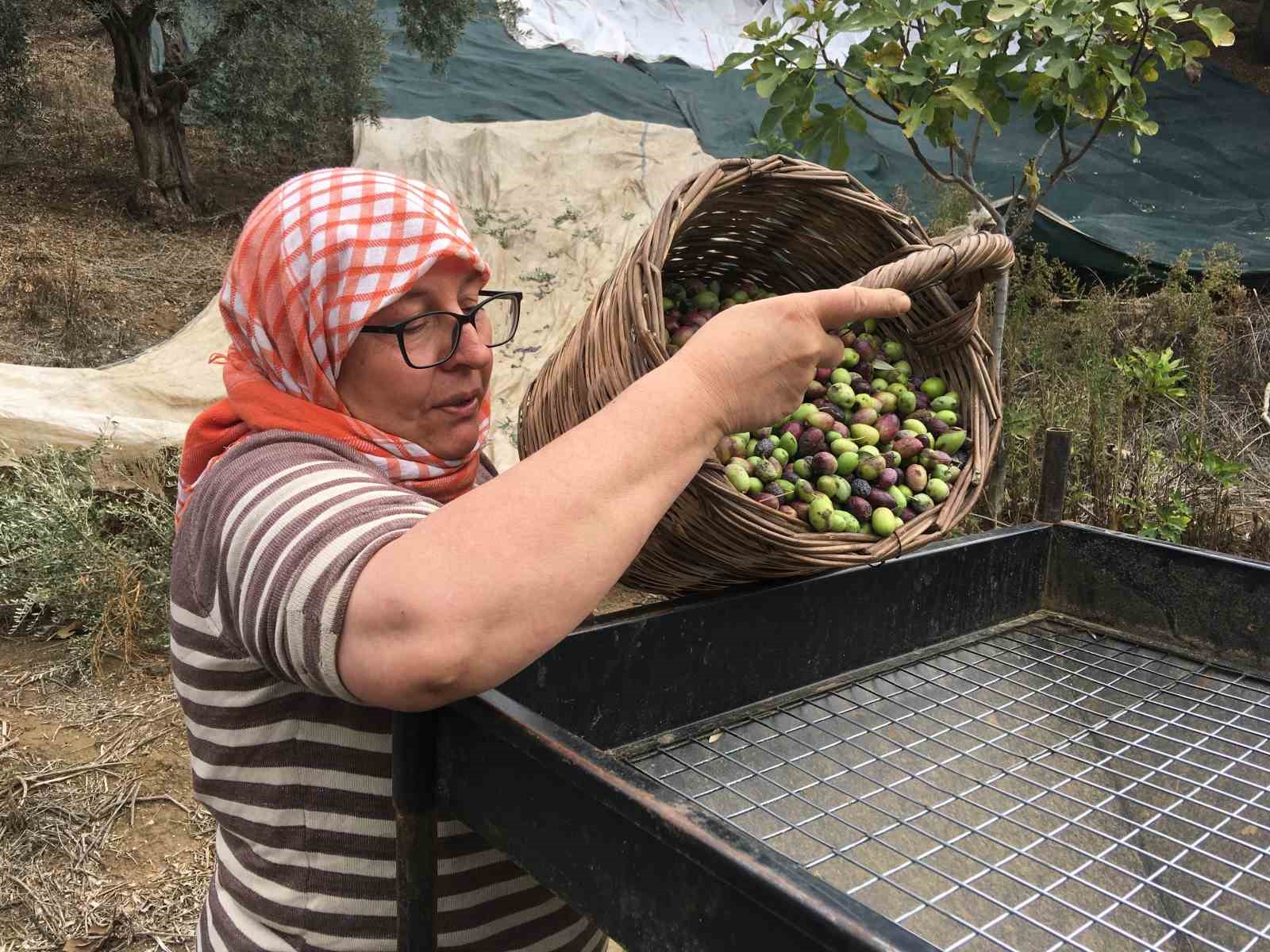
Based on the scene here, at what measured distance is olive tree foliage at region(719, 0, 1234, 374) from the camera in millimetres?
2500

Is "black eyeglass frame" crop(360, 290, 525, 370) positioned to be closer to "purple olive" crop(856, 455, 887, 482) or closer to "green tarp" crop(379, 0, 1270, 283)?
"purple olive" crop(856, 455, 887, 482)

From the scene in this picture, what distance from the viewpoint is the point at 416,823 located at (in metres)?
0.93

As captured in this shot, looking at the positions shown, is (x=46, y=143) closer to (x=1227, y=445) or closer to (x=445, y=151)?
(x=445, y=151)

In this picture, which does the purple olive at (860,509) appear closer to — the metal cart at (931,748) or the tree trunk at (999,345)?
the metal cart at (931,748)

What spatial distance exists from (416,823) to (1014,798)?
0.75 metres

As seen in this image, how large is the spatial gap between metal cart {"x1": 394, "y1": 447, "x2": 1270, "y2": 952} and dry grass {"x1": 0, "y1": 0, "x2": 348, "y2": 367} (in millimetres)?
5505

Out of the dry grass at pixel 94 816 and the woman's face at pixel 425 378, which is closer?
the woman's face at pixel 425 378

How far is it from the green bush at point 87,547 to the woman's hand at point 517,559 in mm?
2930

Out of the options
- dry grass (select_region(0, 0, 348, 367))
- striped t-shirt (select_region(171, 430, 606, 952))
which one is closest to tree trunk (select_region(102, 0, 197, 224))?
dry grass (select_region(0, 0, 348, 367))

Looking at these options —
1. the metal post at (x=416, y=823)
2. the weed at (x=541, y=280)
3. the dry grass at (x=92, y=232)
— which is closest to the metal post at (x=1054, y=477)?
the metal post at (x=416, y=823)

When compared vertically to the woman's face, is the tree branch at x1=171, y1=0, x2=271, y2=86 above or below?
above

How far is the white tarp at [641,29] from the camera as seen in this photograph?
28.3 feet

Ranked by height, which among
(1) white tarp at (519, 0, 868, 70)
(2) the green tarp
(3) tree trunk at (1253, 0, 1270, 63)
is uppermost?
(3) tree trunk at (1253, 0, 1270, 63)

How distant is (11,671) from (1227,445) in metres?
4.85
